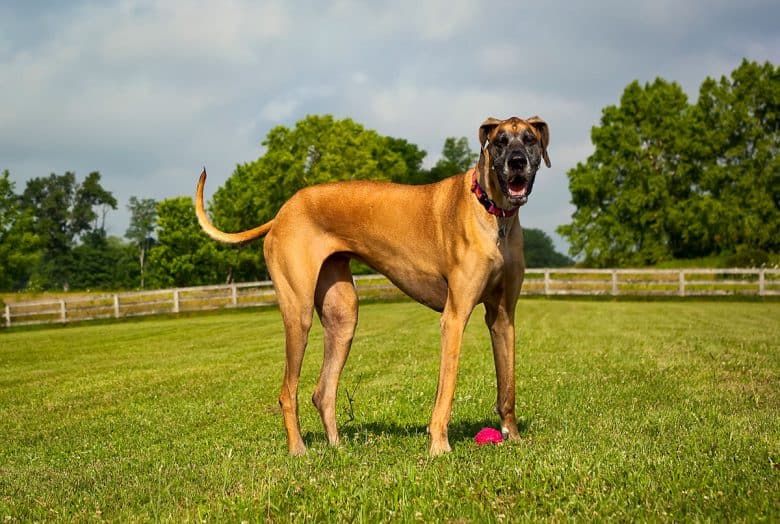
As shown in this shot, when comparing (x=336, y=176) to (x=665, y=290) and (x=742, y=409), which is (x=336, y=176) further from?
(x=742, y=409)

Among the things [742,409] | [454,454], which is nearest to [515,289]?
[454,454]

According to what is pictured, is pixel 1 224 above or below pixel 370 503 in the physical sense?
above

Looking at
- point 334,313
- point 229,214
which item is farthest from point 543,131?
point 229,214

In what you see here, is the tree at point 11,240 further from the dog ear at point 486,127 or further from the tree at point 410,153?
the dog ear at point 486,127

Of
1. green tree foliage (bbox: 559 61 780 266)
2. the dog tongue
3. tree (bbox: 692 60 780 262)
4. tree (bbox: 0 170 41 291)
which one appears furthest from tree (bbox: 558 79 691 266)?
the dog tongue

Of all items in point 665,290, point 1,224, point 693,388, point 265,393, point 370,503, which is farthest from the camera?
point 1,224

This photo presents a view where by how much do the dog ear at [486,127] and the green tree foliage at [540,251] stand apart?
13061cm

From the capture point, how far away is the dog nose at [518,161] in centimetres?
471

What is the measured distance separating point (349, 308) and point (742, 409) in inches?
156

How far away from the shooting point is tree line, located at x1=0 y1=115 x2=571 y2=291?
165ft

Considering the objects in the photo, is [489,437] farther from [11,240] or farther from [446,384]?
[11,240]

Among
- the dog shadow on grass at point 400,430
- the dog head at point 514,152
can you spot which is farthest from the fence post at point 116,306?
the dog head at point 514,152

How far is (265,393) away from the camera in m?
9.66

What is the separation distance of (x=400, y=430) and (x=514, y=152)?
2.99 meters
